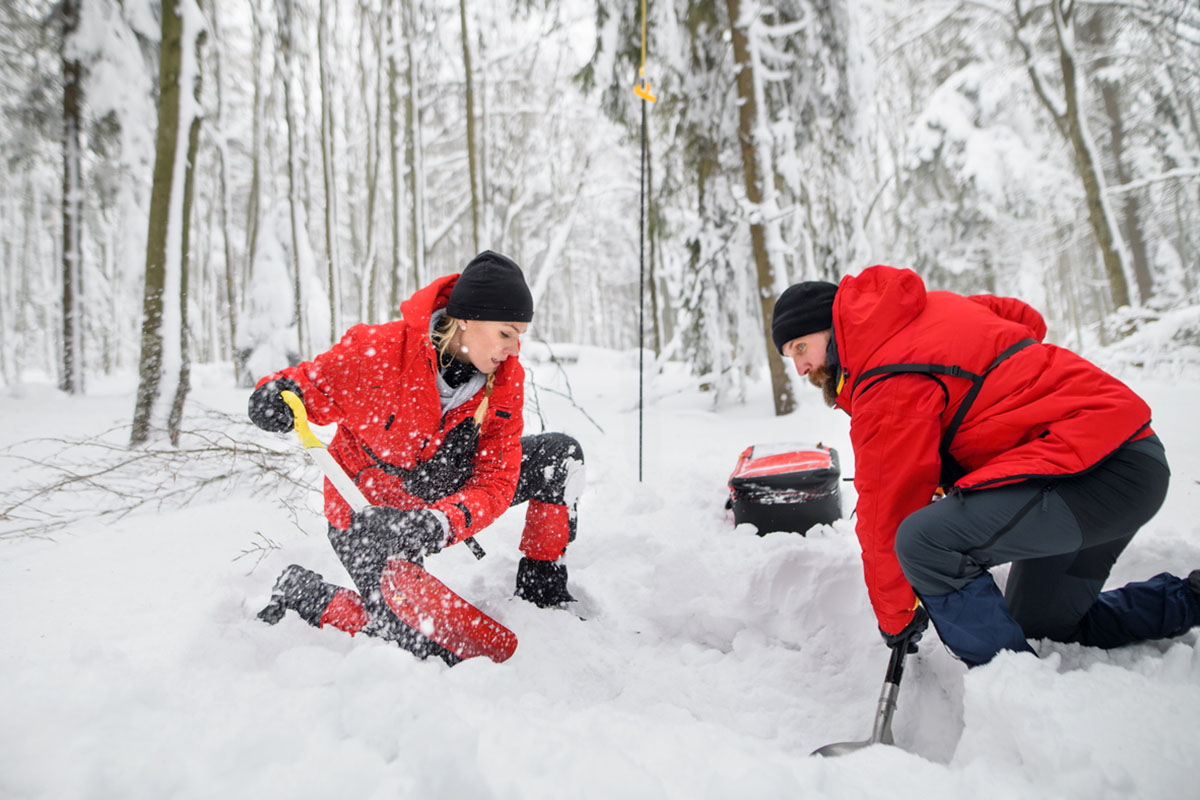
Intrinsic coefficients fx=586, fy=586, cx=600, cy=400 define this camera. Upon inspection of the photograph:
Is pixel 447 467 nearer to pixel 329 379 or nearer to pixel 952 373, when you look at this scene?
pixel 329 379

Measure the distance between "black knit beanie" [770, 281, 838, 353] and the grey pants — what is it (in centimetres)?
63

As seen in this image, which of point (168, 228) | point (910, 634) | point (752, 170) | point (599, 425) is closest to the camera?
point (910, 634)

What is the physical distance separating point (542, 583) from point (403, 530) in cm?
75

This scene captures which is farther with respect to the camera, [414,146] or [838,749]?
[414,146]

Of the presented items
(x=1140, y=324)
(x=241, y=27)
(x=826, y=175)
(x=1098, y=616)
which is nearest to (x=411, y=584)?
(x=1098, y=616)

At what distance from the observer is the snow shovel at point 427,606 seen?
70.9 inches

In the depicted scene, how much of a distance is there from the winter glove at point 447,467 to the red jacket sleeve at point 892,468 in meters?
1.34

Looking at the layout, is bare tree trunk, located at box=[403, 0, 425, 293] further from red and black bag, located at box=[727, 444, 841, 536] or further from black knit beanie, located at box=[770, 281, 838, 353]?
black knit beanie, located at box=[770, 281, 838, 353]

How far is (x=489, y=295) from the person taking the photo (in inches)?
79.4

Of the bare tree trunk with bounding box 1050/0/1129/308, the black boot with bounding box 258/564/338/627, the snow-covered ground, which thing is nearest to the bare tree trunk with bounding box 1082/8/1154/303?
the bare tree trunk with bounding box 1050/0/1129/308

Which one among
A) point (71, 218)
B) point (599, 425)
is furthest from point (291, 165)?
point (599, 425)

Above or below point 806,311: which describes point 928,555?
below

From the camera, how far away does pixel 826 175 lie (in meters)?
7.03

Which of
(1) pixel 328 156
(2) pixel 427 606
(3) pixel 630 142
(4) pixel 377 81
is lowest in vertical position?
Result: (2) pixel 427 606
